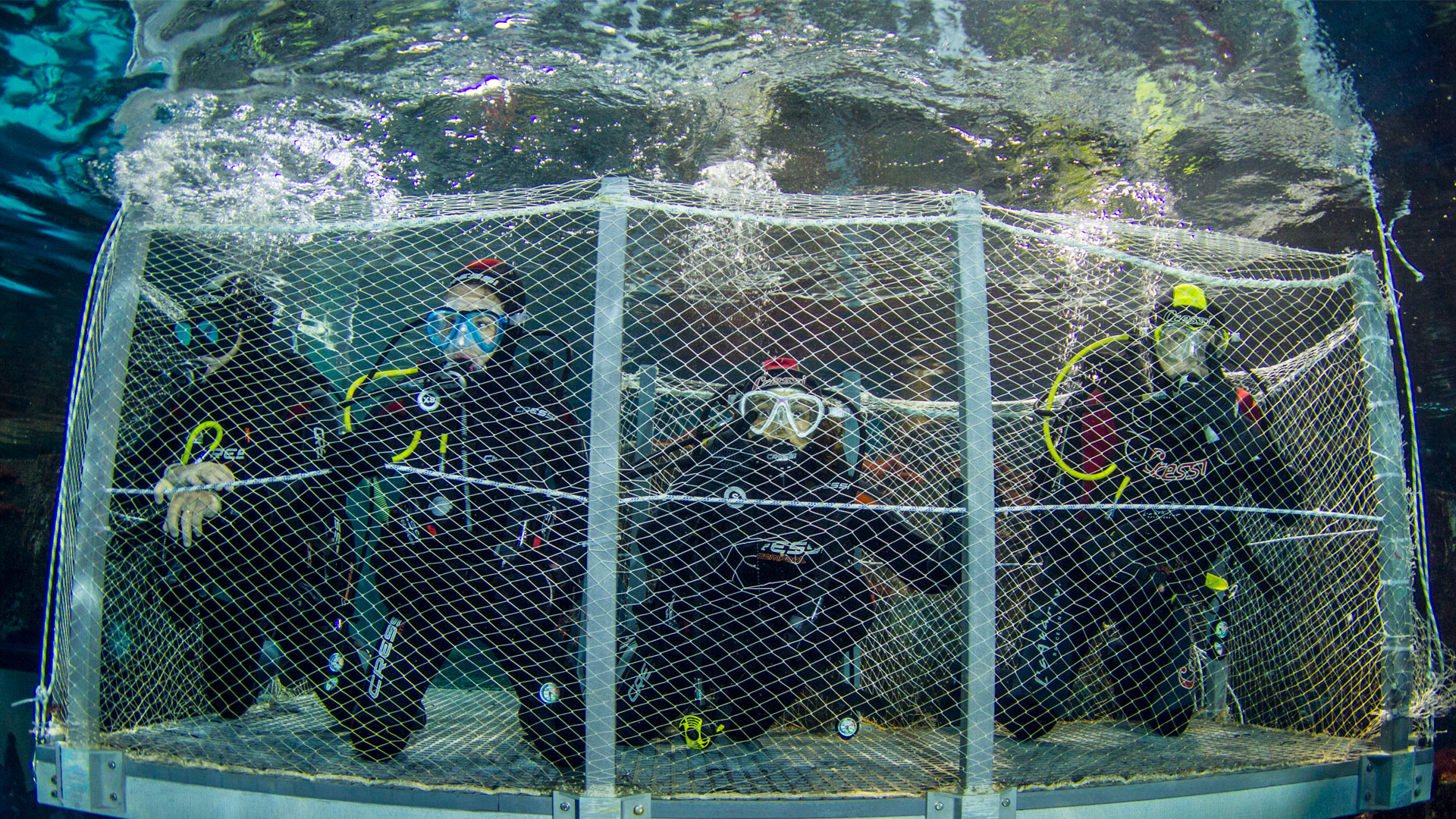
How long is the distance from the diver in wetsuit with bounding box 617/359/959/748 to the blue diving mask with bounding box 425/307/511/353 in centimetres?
108

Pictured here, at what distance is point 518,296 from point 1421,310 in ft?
33.0

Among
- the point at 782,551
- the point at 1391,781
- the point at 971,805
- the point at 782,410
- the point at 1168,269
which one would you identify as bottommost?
the point at 1391,781

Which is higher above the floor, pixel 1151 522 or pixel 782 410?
pixel 782 410

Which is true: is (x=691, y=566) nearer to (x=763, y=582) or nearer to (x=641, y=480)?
(x=763, y=582)

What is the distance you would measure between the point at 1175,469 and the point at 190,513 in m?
4.54

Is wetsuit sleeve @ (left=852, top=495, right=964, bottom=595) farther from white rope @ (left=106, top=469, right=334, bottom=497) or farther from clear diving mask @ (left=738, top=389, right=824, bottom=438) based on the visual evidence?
white rope @ (left=106, top=469, right=334, bottom=497)

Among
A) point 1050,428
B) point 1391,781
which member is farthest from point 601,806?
point 1391,781

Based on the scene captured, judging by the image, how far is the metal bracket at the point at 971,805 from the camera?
2098mm

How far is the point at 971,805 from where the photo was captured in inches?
82.5

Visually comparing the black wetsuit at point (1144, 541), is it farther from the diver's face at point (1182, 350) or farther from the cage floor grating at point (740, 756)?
the cage floor grating at point (740, 756)

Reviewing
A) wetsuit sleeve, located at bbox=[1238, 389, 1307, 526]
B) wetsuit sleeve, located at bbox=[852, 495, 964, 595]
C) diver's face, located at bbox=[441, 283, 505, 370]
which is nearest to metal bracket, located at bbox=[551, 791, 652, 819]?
wetsuit sleeve, located at bbox=[852, 495, 964, 595]

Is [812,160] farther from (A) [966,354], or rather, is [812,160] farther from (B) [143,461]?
(B) [143,461]

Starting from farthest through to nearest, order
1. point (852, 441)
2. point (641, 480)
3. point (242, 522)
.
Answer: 1. point (641, 480)
2. point (852, 441)
3. point (242, 522)

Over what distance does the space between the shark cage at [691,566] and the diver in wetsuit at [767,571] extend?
0.02 m
